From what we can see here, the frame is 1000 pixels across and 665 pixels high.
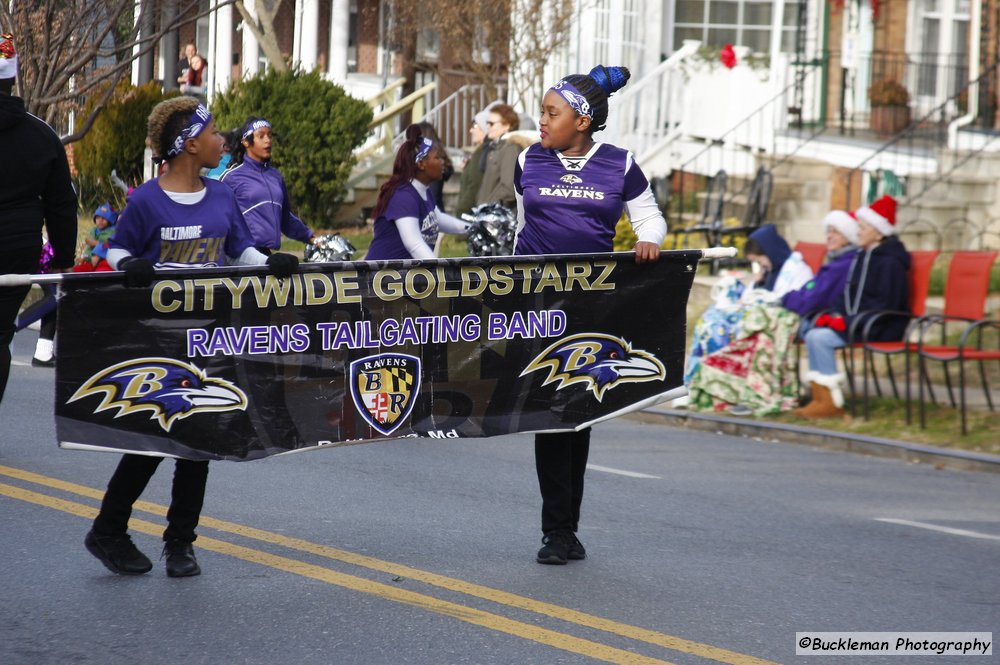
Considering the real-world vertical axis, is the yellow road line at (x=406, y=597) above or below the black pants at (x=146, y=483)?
below

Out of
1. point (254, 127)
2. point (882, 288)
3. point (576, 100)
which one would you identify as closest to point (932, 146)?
point (882, 288)

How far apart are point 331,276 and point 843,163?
588 inches

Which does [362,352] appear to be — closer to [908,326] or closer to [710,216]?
[908,326]

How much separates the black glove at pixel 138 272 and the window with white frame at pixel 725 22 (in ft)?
63.4

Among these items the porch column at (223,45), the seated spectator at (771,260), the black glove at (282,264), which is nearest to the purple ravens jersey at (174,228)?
the black glove at (282,264)

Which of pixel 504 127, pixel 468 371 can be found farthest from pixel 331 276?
pixel 504 127

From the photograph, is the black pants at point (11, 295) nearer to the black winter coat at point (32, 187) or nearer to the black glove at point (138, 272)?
the black winter coat at point (32, 187)

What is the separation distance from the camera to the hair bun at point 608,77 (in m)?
6.61

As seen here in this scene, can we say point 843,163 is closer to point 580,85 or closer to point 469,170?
point 469,170

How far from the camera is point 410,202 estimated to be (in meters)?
8.78

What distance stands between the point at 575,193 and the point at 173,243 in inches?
67.2

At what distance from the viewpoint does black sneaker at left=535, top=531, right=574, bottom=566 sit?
6.47 metres

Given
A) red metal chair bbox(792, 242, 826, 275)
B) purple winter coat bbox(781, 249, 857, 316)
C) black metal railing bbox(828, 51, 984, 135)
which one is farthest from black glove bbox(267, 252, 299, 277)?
black metal railing bbox(828, 51, 984, 135)

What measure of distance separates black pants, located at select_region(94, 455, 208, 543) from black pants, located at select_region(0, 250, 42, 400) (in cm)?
115
